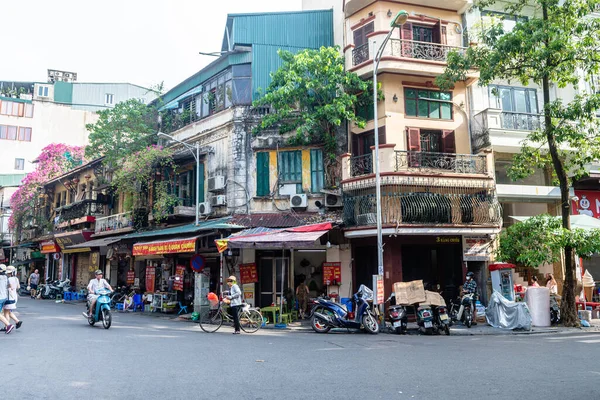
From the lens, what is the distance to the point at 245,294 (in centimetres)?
1898

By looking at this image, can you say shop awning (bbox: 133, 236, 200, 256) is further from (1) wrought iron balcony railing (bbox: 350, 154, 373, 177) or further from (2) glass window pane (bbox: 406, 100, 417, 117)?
(2) glass window pane (bbox: 406, 100, 417, 117)

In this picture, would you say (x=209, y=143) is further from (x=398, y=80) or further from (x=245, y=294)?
(x=398, y=80)

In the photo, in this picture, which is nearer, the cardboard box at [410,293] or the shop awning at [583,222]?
the cardboard box at [410,293]

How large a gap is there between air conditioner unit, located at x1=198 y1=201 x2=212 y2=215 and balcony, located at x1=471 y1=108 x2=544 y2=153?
11.4 metres

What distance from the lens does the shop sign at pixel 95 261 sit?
30453 mm

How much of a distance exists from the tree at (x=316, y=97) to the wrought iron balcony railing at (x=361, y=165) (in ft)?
3.83

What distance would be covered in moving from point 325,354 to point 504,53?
10918 millimetres

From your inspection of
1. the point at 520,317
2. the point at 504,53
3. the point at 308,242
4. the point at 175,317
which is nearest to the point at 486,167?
the point at 504,53

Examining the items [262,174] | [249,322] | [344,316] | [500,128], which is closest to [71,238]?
[262,174]

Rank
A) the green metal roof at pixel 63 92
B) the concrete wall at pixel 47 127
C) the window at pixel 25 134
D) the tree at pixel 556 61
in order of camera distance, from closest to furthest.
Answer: the tree at pixel 556 61
the concrete wall at pixel 47 127
the window at pixel 25 134
the green metal roof at pixel 63 92

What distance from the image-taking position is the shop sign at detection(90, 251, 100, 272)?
30.5 meters

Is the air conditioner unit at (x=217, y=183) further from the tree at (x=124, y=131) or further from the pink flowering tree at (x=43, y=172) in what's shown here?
the pink flowering tree at (x=43, y=172)

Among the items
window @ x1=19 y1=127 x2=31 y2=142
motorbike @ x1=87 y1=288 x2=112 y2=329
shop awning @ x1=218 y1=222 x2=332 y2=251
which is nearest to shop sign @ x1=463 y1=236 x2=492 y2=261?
shop awning @ x1=218 y1=222 x2=332 y2=251

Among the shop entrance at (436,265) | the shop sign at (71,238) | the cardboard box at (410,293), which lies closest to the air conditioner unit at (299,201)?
the shop entrance at (436,265)
